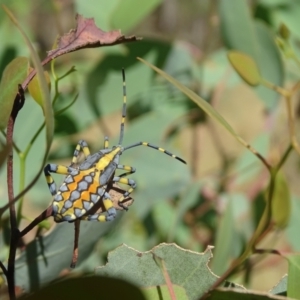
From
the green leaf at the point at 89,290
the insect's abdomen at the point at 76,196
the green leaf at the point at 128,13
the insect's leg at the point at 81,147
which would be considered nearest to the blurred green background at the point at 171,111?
the green leaf at the point at 128,13

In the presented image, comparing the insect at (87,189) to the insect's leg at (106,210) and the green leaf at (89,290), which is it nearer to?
the insect's leg at (106,210)

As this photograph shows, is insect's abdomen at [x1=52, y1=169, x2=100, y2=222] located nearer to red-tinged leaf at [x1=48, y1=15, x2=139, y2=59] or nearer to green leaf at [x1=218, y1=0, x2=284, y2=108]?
red-tinged leaf at [x1=48, y1=15, x2=139, y2=59]

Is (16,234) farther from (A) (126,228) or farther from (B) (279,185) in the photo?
(A) (126,228)

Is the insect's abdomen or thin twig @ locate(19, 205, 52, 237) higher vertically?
thin twig @ locate(19, 205, 52, 237)

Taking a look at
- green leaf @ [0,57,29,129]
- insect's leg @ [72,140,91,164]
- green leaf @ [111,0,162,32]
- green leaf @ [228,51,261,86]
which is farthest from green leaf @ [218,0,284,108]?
green leaf @ [0,57,29,129]

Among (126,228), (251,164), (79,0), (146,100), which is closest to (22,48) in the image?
(79,0)

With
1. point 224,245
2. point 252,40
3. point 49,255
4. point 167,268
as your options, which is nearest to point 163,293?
point 167,268
